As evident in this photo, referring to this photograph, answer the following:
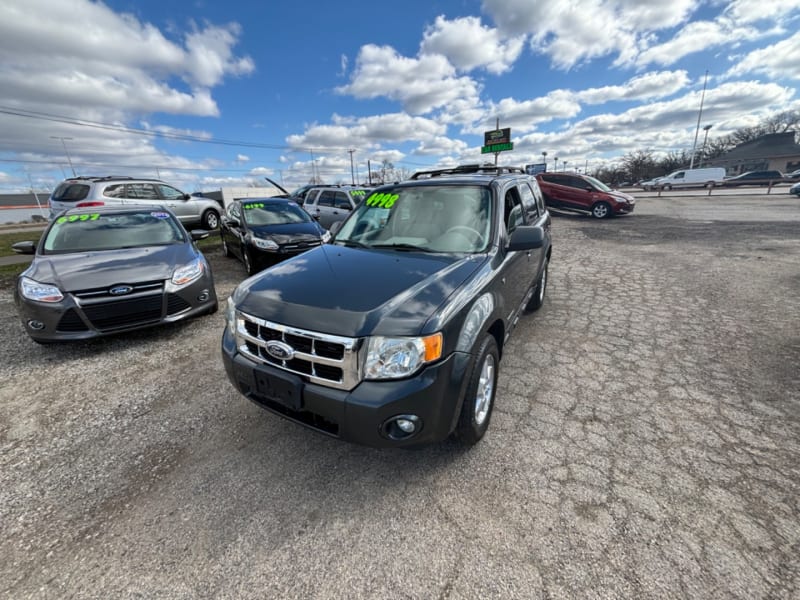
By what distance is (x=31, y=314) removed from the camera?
11.5 ft

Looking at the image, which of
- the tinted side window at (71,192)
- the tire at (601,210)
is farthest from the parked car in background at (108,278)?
the tire at (601,210)

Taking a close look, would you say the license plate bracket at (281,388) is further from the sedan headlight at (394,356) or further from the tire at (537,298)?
the tire at (537,298)

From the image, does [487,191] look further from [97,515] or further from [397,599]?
[97,515]

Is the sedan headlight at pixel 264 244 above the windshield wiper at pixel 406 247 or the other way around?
the other way around

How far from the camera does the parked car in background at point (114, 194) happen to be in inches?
357

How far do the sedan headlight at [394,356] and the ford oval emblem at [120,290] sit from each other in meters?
3.32

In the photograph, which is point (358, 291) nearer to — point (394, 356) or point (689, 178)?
point (394, 356)

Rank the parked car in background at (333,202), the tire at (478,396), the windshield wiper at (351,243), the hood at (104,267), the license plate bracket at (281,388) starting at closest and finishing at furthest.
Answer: the license plate bracket at (281,388), the tire at (478,396), the windshield wiper at (351,243), the hood at (104,267), the parked car in background at (333,202)

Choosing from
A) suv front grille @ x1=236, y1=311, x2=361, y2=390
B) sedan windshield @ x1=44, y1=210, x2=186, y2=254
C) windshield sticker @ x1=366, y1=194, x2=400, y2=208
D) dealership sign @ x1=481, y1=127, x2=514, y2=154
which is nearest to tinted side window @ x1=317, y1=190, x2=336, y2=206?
→ sedan windshield @ x1=44, y1=210, x2=186, y2=254

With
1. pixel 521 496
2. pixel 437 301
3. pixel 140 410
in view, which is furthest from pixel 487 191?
pixel 140 410

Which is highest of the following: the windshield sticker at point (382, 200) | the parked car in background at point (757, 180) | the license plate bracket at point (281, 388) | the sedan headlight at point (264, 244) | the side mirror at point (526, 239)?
the parked car in background at point (757, 180)

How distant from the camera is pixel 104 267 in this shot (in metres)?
3.83

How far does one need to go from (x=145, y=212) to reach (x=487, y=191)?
489cm

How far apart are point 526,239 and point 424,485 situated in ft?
6.34
